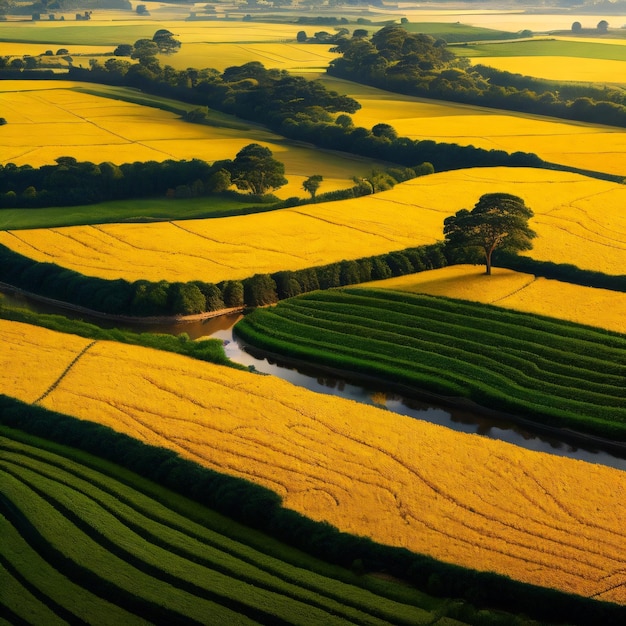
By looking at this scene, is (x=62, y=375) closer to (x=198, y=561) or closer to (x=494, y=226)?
(x=198, y=561)

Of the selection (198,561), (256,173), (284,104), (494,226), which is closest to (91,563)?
(198,561)

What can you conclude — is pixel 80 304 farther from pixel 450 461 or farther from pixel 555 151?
pixel 555 151

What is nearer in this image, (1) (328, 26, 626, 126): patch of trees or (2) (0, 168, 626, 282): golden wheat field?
(2) (0, 168, 626, 282): golden wheat field

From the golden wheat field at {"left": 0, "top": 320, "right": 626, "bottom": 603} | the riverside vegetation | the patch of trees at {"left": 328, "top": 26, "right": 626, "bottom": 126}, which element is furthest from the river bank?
the patch of trees at {"left": 328, "top": 26, "right": 626, "bottom": 126}

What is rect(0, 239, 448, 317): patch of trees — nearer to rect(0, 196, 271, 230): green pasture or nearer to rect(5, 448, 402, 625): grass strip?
rect(0, 196, 271, 230): green pasture

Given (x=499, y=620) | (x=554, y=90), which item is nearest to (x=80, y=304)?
(x=499, y=620)
